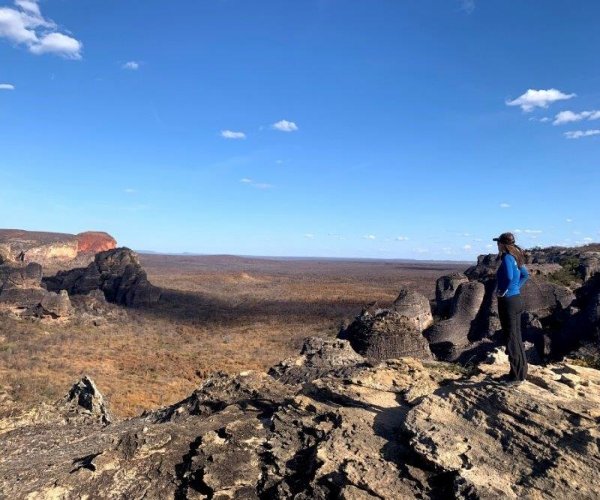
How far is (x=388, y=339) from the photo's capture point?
46.7 feet

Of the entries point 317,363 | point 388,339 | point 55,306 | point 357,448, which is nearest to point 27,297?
point 55,306

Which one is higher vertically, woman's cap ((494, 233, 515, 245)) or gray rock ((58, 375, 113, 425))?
woman's cap ((494, 233, 515, 245))

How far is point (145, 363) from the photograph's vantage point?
2405 cm

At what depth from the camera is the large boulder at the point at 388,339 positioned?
14059 millimetres

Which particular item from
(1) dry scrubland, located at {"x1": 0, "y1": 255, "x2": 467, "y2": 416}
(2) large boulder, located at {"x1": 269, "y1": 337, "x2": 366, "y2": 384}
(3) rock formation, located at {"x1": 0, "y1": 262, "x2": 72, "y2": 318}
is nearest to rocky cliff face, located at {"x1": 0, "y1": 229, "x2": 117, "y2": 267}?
(3) rock formation, located at {"x1": 0, "y1": 262, "x2": 72, "y2": 318}

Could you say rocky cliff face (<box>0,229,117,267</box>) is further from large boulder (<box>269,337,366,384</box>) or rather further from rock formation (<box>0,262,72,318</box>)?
large boulder (<box>269,337,366,384</box>)

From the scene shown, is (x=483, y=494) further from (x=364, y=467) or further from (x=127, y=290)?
A: (x=127, y=290)

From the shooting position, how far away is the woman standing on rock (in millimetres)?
5824

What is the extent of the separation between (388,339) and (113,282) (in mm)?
36732

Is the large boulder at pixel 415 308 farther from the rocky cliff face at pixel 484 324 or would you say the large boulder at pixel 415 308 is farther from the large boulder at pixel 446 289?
the large boulder at pixel 446 289

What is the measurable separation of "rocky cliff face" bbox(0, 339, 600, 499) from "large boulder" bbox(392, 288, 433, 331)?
507 inches

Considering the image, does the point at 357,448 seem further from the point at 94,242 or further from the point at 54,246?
the point at 94,242

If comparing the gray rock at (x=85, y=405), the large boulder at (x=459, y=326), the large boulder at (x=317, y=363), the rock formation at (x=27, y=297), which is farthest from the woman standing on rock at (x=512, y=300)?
the rock formation at (x=27, y=297)

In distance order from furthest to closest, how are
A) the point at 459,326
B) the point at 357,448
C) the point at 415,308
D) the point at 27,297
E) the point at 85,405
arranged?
the point at 27,297
the point at 415,308
the point at 459,326
the point at 85,405
the point at 357,448
